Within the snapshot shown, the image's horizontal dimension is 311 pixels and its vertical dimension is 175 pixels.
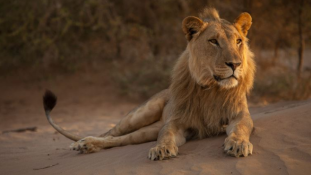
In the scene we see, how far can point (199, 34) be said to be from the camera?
13.0 feet

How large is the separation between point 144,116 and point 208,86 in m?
1.18

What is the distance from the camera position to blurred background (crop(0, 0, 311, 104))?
9.62 m

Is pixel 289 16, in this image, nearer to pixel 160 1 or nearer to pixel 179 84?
pixel 160 1

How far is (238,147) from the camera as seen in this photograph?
121 inches

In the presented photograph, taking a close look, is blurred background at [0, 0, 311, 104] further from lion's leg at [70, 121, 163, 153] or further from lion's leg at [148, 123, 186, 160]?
lion's leg at [148, 123, 186, 160]

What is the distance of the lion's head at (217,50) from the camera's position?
11.5ft

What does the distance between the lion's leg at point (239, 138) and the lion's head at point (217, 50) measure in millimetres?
345

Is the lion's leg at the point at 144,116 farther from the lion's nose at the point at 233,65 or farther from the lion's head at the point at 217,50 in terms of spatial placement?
the lion's nose at the point at 233,65

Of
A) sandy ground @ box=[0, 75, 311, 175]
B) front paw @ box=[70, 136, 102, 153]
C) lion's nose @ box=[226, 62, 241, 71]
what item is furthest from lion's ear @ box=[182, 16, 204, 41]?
front paw @ box=[70, 136, 102, 153]

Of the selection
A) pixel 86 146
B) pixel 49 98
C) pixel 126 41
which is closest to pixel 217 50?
pixel 86 146

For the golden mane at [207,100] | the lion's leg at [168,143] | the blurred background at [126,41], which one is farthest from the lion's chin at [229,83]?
the blurred background at [126,41]

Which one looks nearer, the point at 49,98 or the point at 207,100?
the point at 207,100

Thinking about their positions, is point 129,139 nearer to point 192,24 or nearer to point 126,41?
point 192,24

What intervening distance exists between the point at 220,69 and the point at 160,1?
299 inches
